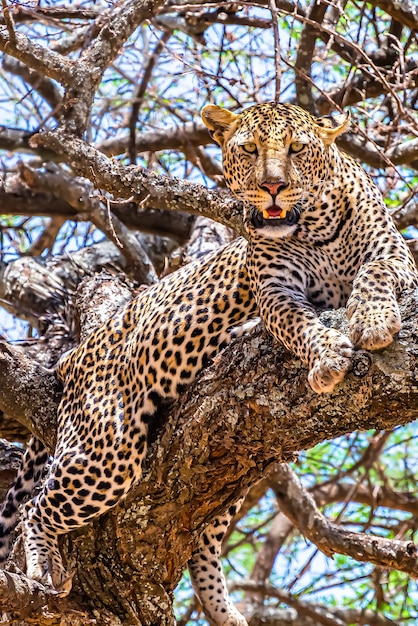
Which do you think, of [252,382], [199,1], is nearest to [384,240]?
[252,382]

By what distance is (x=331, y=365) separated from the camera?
3.72 m

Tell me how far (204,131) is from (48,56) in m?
2.38

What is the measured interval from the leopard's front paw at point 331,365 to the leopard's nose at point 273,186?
3.02ft

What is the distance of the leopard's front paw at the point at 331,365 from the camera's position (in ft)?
12.2

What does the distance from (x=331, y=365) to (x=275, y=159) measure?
4.10ft

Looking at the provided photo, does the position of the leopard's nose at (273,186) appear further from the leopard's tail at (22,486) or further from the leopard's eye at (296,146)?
the leopard's tail at (22,486)

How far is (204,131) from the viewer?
317 inches

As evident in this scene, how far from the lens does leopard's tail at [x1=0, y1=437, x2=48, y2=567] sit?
5.83 meters

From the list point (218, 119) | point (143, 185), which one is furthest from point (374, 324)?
point (143, 185)

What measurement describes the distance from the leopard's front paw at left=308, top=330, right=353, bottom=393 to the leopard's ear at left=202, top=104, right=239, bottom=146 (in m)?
1.57

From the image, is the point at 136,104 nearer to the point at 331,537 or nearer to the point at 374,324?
the point at 331,537

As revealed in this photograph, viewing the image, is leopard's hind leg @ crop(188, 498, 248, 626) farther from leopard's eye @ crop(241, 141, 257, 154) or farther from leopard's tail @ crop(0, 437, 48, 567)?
leopard's eye @ crop(241, 141, 257, 154)

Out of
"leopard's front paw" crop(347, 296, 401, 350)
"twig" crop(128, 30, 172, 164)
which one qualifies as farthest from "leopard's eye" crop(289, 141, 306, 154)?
"twig" crop(128, 30, 172, 164)

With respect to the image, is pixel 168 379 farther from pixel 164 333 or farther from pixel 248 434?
pixel 248 434
